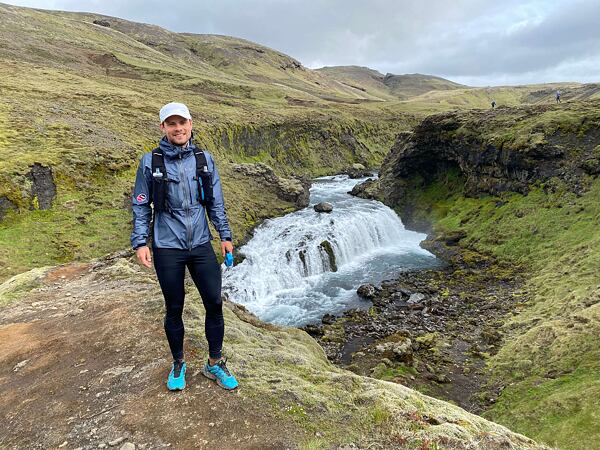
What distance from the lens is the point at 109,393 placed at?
26.5 feet

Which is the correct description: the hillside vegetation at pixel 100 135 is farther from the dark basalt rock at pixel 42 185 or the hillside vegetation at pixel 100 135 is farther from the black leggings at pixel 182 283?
the black leggings at pixel 182 283

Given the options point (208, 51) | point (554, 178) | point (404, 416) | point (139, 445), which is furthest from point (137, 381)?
point (208, 51)

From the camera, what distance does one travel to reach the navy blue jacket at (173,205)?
676 centimetres

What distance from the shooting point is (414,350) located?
71.8ft

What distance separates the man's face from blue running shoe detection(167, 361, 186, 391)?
174 inches

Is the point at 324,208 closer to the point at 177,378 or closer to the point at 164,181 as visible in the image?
the point at 177,378

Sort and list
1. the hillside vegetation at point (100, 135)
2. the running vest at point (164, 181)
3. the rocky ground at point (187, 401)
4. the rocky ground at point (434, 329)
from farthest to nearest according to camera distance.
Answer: the hillside vegetation at point (100, 135), the rocky ground at point (434, 329), the rocky ground at point (187, 401), the running vest at point (164, 181)

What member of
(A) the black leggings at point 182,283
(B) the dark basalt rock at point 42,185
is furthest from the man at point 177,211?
(B) the dark basalt rock at point 42,185

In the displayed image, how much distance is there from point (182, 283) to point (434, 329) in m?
21.3

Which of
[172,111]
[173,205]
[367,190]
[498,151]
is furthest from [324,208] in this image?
[172,111]

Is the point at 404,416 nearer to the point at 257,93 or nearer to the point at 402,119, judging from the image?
the point at 257,93

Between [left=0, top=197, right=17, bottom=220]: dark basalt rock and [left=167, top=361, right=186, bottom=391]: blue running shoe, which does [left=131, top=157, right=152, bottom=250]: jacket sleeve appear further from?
[left=0, top=197, right=17, bottom=220]: dark basalt rock

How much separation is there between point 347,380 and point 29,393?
6.87 metres

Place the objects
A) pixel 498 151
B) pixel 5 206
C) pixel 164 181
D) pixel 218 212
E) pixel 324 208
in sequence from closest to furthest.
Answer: pixel 164 181, pixel 218 212, pixel 5 206, pixel 498 151, pixel 324 208
